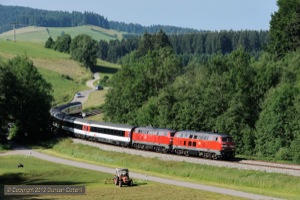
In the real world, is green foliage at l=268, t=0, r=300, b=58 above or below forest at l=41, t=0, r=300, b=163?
above

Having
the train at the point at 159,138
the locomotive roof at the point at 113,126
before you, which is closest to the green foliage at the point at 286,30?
the locomotive roof at the point at 113,126

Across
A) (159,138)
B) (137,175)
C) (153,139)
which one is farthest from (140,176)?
(153,139)

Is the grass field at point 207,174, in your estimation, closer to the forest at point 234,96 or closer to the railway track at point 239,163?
the railway track at point 239,163

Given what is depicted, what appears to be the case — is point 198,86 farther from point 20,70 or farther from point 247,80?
point 20,70

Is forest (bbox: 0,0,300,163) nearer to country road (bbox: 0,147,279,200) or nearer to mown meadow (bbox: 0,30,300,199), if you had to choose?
mown meadow (bbox: 0,30,300,199)

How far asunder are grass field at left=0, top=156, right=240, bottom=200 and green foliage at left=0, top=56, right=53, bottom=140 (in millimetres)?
28369

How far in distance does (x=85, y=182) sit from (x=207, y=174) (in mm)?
12639

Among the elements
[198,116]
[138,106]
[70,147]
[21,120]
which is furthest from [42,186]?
[138,106]

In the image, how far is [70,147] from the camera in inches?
A: 3223

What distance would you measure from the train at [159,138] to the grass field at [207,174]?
15.1ft

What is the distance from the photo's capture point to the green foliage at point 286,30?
106625 mm

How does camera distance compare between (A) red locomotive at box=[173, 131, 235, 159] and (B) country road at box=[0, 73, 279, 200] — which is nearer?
(B) country road at box=[0, 73, 279, 200]

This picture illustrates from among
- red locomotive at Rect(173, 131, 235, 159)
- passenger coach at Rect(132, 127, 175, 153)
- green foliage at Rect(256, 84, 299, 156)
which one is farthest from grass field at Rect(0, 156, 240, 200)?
green foliage at Rect(256, 84, 299, 156)

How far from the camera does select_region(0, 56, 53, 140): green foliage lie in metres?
97.2
